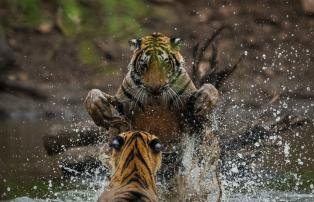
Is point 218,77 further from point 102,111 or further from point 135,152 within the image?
point 135,152

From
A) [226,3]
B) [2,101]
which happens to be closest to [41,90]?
[2,101]

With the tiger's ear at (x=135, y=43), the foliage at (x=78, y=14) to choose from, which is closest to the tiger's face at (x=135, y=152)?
the tiger's ear at (x=135, y=43)

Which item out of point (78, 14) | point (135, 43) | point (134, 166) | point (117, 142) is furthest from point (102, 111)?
point (78, 14)

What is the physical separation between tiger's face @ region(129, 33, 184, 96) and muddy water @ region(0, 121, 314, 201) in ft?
2.37

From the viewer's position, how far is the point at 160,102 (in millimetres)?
4906

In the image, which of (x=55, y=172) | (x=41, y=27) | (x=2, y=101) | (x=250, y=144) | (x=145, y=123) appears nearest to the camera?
(x=145, y=123)

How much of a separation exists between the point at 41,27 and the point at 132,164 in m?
10.7

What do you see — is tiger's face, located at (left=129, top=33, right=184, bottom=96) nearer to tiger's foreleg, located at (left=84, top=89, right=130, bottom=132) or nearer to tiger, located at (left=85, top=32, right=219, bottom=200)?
tiger, located at (left=85, top=32, right=219, bottom=200)

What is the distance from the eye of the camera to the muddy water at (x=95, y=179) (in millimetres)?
6359

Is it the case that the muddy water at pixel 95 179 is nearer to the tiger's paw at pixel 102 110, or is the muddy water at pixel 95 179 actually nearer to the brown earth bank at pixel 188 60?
the tiger's paw at pixel 102 110

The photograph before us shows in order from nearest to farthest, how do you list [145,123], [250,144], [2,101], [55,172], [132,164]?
1. [132,164]
2. [145,123]
3. [250,144]
4. [55,172]
5. [2,101]

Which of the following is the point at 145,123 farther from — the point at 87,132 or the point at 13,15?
the point at 13,15

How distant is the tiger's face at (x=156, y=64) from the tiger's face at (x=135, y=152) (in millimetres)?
471

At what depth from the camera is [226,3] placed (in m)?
15.0
